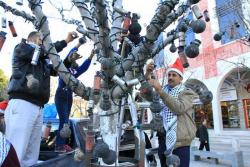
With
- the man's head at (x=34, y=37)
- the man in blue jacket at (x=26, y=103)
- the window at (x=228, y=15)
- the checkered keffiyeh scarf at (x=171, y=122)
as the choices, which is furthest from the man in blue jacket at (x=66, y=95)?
the window at (x=228, y=15)

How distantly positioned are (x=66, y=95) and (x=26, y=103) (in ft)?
3.01

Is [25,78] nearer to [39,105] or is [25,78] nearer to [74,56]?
[39,105]

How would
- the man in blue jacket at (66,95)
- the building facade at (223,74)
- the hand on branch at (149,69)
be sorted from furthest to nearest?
the building facade at (223,74) → the man in blue jacket at (66,95) → the hand on branch at (149,69)

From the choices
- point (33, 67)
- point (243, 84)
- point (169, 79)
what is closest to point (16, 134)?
point (33, 67)

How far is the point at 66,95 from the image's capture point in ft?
14.1

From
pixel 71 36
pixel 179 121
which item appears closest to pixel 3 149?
pixel 71 36

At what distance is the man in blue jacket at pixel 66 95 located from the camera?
3.76 metres

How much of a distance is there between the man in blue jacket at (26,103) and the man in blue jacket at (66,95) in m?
0.21

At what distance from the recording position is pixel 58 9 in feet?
13.3

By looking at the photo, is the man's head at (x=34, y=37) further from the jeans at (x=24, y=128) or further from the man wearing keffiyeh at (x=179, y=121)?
the man wearing keffiyeh at (x=179, y=121)

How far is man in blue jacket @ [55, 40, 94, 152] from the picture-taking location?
3759 mm

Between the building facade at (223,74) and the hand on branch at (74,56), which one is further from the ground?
the building facade at (223,74)

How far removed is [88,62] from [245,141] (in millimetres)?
14895

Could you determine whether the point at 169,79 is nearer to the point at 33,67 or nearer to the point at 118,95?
the point at 118,95
